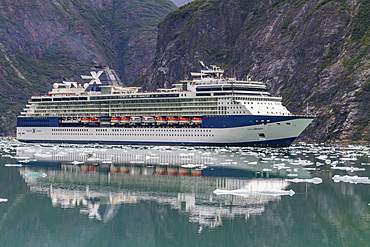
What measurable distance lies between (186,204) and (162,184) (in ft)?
25.2

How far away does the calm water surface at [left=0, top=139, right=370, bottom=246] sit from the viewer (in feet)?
79.9

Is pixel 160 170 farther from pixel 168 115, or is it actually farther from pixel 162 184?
pixel 168 115

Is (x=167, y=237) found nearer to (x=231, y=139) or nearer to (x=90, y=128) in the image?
(x=231, y=139)

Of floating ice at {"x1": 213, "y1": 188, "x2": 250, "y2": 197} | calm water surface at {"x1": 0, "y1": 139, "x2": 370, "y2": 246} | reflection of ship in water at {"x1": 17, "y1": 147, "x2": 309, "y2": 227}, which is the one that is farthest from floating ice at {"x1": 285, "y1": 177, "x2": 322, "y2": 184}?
floating ice at {"x1": 213, "y1": 188, "x2": 250, "y2": 197}

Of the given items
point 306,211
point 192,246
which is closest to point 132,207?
point 192,246

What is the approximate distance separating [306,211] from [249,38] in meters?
113

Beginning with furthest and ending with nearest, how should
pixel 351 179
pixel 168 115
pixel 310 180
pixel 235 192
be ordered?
pixel 168 115 → pixel 351 179 → pixel 310 180 → pixel 235 192

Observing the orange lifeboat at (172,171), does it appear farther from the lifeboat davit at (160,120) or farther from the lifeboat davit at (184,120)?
the lifeboat davit at (160,120)

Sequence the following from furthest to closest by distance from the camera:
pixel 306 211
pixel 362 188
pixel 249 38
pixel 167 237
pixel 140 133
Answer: pixel 249 38
pixel 140 133
pixel 362 188
pixel 306 211
pixel 167 237

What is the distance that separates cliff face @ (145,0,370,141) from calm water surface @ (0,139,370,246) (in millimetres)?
46691

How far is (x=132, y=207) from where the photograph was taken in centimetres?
3019

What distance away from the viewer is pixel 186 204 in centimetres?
3100

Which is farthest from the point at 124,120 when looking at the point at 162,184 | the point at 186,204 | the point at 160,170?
the point at 186,204

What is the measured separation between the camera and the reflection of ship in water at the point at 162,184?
3002 centimetres
